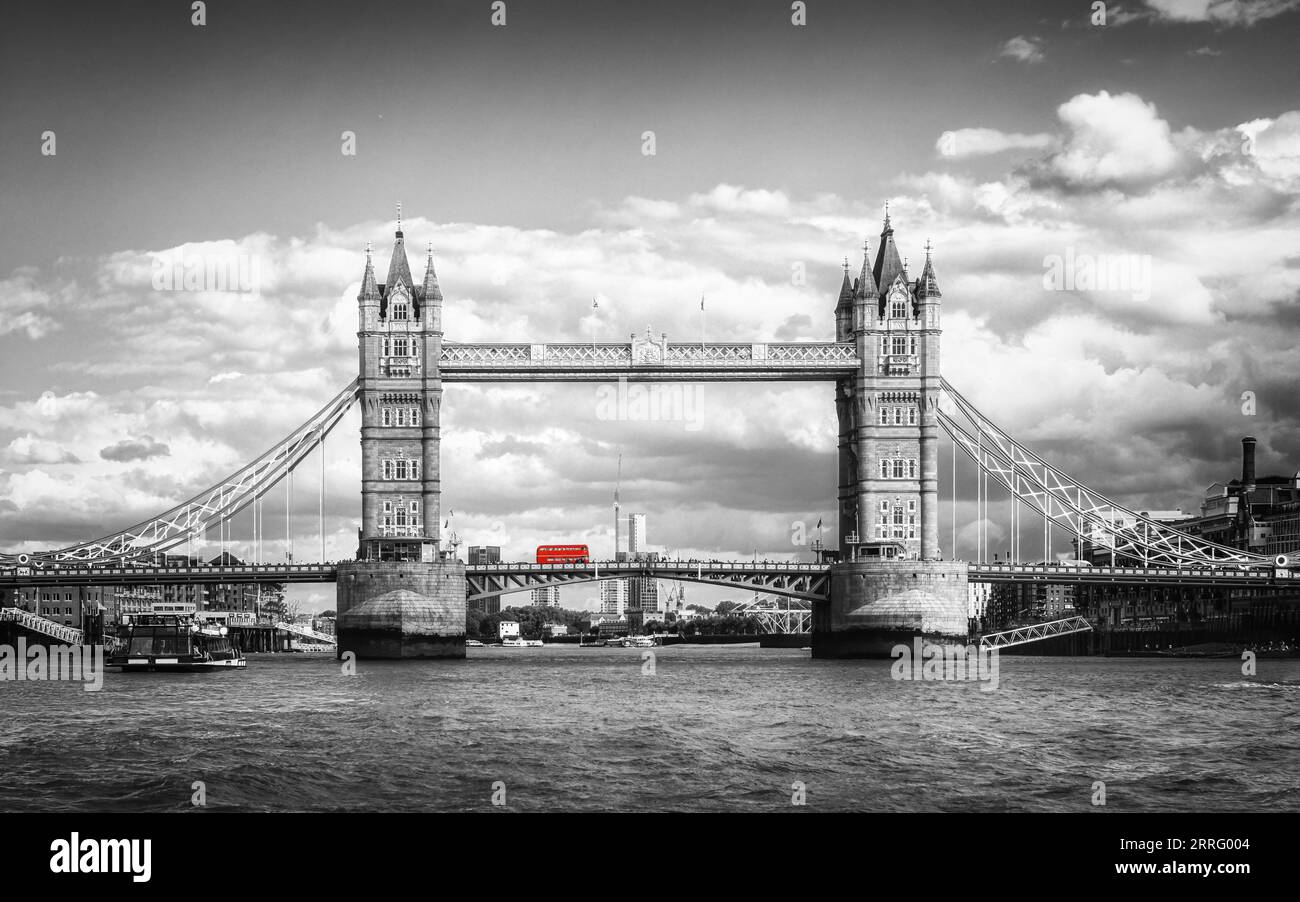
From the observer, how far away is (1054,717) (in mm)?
39938

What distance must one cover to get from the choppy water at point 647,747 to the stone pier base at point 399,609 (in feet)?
86.2

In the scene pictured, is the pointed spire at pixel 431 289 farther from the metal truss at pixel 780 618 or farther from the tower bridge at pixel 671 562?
the metal truss at pixel 780 618

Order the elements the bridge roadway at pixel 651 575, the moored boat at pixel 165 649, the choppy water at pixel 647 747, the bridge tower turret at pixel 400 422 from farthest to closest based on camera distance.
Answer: the bridge tower turret at pixel 400 422
the bridge roadway at pixel 651 575
the moored boat at pixel 165 649
the choppy water at pixel 647 747

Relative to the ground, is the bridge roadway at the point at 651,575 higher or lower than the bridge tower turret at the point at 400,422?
lower

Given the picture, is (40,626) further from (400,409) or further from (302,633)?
(302,633)

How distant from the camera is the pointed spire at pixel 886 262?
303ft

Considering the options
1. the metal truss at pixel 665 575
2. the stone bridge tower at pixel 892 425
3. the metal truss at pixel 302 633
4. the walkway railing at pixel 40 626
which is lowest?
the metal truss at pixel 302 633

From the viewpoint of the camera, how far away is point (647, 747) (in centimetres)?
3114

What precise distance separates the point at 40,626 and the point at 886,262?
56634 millimetres

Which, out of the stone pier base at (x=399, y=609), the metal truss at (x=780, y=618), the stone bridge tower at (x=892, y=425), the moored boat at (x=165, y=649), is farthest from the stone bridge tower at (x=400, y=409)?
the metal truss at (x=780, y=618)

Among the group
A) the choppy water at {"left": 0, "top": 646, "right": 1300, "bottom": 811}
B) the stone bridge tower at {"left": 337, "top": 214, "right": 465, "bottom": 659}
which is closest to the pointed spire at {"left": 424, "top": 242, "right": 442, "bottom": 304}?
the stone bridge tower at {"left": 337, "top": 214, "right": 465, "bottom": 659}

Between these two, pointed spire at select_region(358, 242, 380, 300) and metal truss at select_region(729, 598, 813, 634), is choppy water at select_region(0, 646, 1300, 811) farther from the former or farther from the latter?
metal truss at select_region(729, 598, 813, 634)

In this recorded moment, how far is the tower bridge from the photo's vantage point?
274 ft

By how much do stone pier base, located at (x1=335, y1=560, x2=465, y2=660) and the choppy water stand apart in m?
26.3
